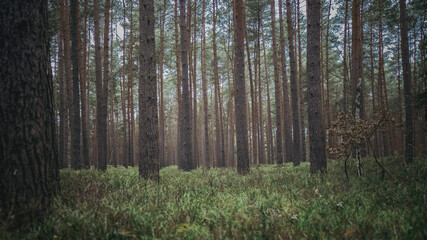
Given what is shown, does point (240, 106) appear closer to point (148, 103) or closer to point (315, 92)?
point (315, 92)

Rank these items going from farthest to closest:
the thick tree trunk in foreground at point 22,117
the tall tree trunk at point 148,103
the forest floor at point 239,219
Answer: the tall tree trunk at point 148,103 → the thick tree trunk in foreground at point 22,117 → the forest floor at point 239,219

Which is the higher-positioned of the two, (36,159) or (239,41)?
(239,41)

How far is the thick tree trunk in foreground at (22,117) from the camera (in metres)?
2.61

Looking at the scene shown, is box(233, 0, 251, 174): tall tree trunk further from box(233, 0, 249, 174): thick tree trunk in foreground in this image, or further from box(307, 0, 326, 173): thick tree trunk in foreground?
box(307, 0, 326, 173): thick tree trunk in foreground

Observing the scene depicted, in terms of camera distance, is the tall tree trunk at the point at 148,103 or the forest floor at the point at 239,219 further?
the tall tree trunk at the point at 148,103

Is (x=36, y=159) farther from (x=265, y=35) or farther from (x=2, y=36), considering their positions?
(x=265, y=35)

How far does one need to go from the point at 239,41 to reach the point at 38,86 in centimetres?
739

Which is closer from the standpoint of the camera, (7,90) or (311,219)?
(7,90)

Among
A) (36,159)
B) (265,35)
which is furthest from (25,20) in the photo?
(265,35)

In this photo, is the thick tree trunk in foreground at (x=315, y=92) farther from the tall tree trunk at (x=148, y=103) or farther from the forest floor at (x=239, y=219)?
the tall tree trunk at (x=148, y=103)

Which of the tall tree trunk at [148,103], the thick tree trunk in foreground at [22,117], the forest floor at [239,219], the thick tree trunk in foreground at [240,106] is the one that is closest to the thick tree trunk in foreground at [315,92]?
the thick tree trunk in foreground at [240,106]

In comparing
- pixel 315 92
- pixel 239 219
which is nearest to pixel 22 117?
pixel 239 219

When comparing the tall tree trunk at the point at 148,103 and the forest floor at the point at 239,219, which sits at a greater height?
the tall tree trunk at the point at 148,103

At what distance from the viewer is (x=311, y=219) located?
294cm
